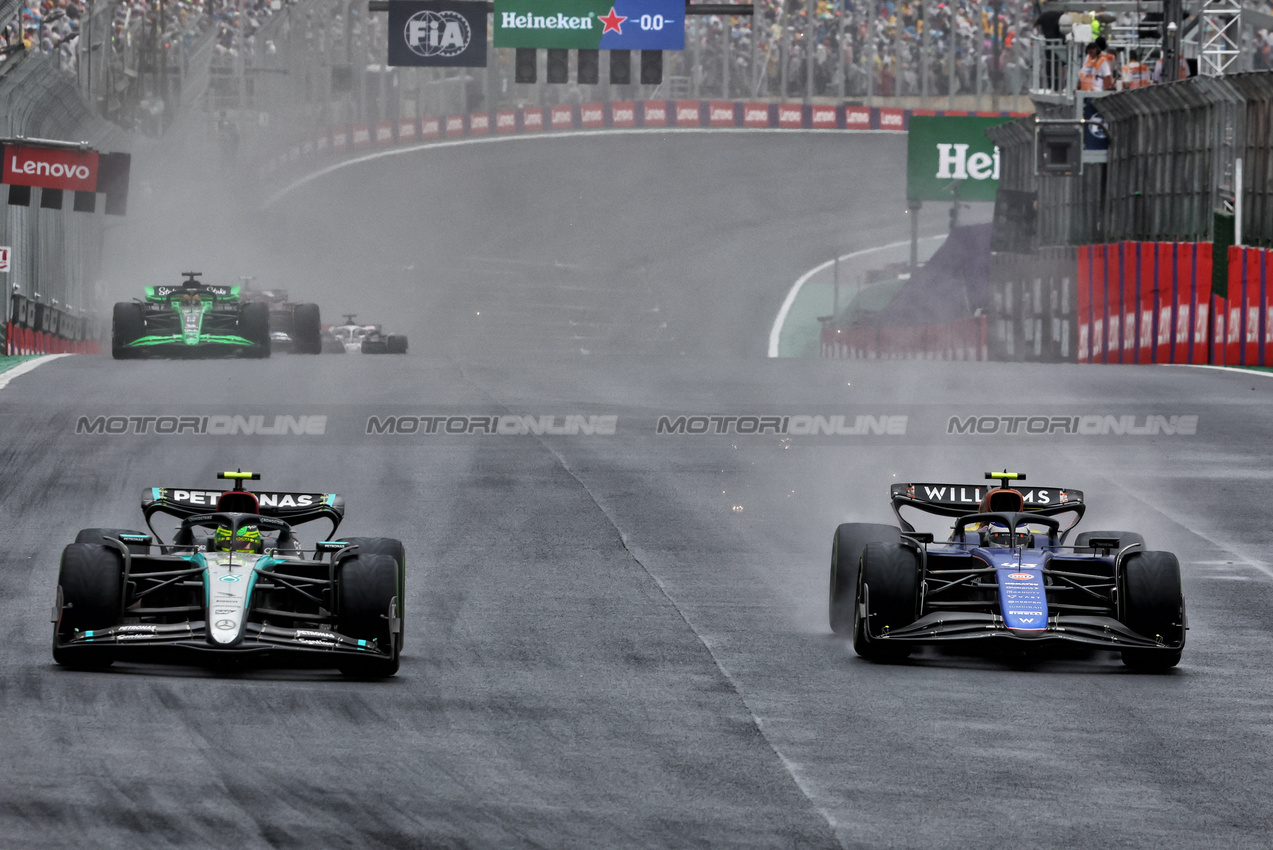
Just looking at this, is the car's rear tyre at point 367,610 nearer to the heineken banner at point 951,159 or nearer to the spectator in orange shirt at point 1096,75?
the spectator in orange shirt at point 1096,75

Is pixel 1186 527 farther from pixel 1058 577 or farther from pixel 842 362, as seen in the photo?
pixel 842 362

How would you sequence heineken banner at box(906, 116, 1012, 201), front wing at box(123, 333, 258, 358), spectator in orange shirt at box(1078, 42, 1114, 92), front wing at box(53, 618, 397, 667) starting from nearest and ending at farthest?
front wing at box(53, 618, 397, 667) < front wing at box(123, 333, 258, 358) < spectator in orange shirt at box(1078, 42, 1114, 92) < heineken banner at box(906, 116, 1012, 201)

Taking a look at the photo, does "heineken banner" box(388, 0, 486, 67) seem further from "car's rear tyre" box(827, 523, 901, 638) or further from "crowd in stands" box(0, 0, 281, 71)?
"car's rear tyre" box(827, 523, 901, 638)

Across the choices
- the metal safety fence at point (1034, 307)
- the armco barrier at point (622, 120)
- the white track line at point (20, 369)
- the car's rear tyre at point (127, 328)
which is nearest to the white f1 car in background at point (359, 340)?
the car's rear tyre at point (127, 328)

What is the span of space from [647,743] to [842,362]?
21.5 metres

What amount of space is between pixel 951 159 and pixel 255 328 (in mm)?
29834

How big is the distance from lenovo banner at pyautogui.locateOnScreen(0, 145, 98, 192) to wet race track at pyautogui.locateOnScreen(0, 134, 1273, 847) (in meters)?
8.35

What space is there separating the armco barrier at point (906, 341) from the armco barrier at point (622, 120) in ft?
56.1

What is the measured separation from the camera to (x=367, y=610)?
32.2ft

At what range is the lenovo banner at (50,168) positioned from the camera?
114ft

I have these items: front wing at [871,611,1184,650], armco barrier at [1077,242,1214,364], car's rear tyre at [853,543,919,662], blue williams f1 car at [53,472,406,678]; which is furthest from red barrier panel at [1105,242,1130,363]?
blue williams f1 car at [53,472,406,678]

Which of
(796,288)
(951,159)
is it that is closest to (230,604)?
(951,159)

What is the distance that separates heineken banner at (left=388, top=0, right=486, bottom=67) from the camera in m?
42.5

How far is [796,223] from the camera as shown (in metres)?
63.8
